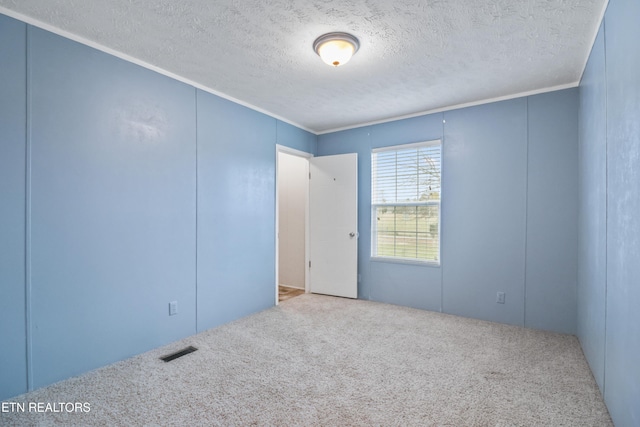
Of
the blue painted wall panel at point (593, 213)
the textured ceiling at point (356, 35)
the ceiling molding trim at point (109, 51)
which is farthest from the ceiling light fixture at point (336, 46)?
the blue painted wall panel at point (593, 213)

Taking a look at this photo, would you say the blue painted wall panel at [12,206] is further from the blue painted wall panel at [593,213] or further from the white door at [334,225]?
the blue painted wall panel at [593,213]

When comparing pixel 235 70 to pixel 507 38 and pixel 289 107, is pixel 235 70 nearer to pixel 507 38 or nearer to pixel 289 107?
pixel 289 107

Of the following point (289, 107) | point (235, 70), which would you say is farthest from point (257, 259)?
point (235, 70)

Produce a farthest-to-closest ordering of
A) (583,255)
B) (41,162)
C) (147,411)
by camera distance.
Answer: (583,255) < (41,162) < (147,411)

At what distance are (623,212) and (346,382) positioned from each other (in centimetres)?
201

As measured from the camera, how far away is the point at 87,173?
8.13 feet

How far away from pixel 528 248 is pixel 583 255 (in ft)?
1.92

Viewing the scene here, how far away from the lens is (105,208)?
102 inches

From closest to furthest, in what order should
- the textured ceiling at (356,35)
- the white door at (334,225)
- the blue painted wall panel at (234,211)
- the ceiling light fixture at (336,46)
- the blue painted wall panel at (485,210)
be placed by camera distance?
the textured ceiling at (356,35)
the ceiling light fixture at (336,46)
the blue painted wall panel at (234,211)
the blue painted wall panel at (485,210)
the white door at (334,225)

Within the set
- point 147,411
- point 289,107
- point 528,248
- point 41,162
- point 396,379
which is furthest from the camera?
point 289,107

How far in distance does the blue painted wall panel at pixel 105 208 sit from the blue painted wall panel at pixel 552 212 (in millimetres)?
3603

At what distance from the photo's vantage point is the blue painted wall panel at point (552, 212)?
3.28 metres

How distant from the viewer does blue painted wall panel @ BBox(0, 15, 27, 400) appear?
6.82 feet

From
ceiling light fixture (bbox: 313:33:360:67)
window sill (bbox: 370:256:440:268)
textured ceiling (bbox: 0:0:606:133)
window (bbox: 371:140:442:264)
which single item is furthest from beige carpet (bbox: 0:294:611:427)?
textured ceiling (bbox: 0:0:606:133)
